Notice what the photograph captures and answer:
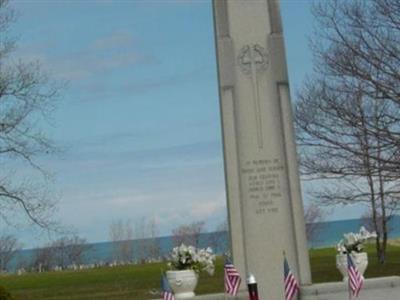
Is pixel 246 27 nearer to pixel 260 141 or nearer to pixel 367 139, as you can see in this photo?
pixel 260 141

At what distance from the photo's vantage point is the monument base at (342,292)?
1452 centimetres

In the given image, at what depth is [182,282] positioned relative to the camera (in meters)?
14.9

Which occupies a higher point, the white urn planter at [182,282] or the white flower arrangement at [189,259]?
the white flower arrangement at [189,259]

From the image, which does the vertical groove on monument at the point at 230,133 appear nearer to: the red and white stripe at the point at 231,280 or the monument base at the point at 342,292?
the monument base at the point at 342,292

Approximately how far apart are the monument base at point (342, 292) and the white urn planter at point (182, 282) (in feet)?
0.85

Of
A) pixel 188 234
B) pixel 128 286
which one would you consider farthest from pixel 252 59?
pixel 188 234

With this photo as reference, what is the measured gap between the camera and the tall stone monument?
49.1 feet

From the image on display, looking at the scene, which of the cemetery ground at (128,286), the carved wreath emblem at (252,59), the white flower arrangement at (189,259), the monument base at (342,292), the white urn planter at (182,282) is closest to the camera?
the monument base at (342,292)

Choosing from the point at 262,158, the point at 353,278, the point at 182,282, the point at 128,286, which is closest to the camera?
the point at 353,278

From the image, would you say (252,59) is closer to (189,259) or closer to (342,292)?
(189,259)

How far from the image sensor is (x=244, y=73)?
50.2 ft

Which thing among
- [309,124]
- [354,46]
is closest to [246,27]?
[354,46]

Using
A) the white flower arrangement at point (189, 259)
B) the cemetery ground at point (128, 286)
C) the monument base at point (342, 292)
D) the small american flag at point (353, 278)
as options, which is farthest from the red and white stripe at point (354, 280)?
the cemetery ground at point (128, 286)

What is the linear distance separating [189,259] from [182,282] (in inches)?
18.4
